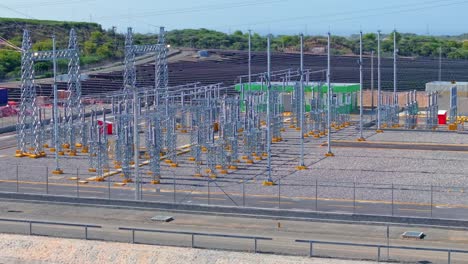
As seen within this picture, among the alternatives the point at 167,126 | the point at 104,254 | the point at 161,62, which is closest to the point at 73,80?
the point at 161,62

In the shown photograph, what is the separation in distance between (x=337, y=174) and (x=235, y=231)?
980 cm

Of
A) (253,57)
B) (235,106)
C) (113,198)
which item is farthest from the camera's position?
(253,57)

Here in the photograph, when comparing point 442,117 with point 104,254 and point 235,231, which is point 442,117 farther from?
point 104,254

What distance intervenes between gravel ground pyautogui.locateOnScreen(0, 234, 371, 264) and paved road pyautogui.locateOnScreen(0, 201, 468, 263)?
583 millimetres

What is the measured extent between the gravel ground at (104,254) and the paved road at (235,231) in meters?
0.58

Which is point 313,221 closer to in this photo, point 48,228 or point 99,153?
point 48,228

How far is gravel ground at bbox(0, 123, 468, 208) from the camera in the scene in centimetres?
3036

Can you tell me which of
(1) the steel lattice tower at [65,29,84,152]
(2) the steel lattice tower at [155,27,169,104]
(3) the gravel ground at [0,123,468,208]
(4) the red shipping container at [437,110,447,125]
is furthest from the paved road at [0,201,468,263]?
(4) the red shipping container at [437,110,447,125]

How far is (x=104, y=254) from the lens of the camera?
22719mm

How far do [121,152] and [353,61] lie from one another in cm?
6549

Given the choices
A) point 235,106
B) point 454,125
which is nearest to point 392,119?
point 454,125

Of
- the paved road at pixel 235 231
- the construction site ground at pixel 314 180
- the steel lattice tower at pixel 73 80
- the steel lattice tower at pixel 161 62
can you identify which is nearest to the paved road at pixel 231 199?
the construction site ground at pixel 314 180

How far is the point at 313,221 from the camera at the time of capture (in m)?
26.0

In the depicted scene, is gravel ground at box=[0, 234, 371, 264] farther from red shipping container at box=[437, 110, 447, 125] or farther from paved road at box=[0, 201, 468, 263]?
red shipping container at box=[437, 110, 447, 125]
